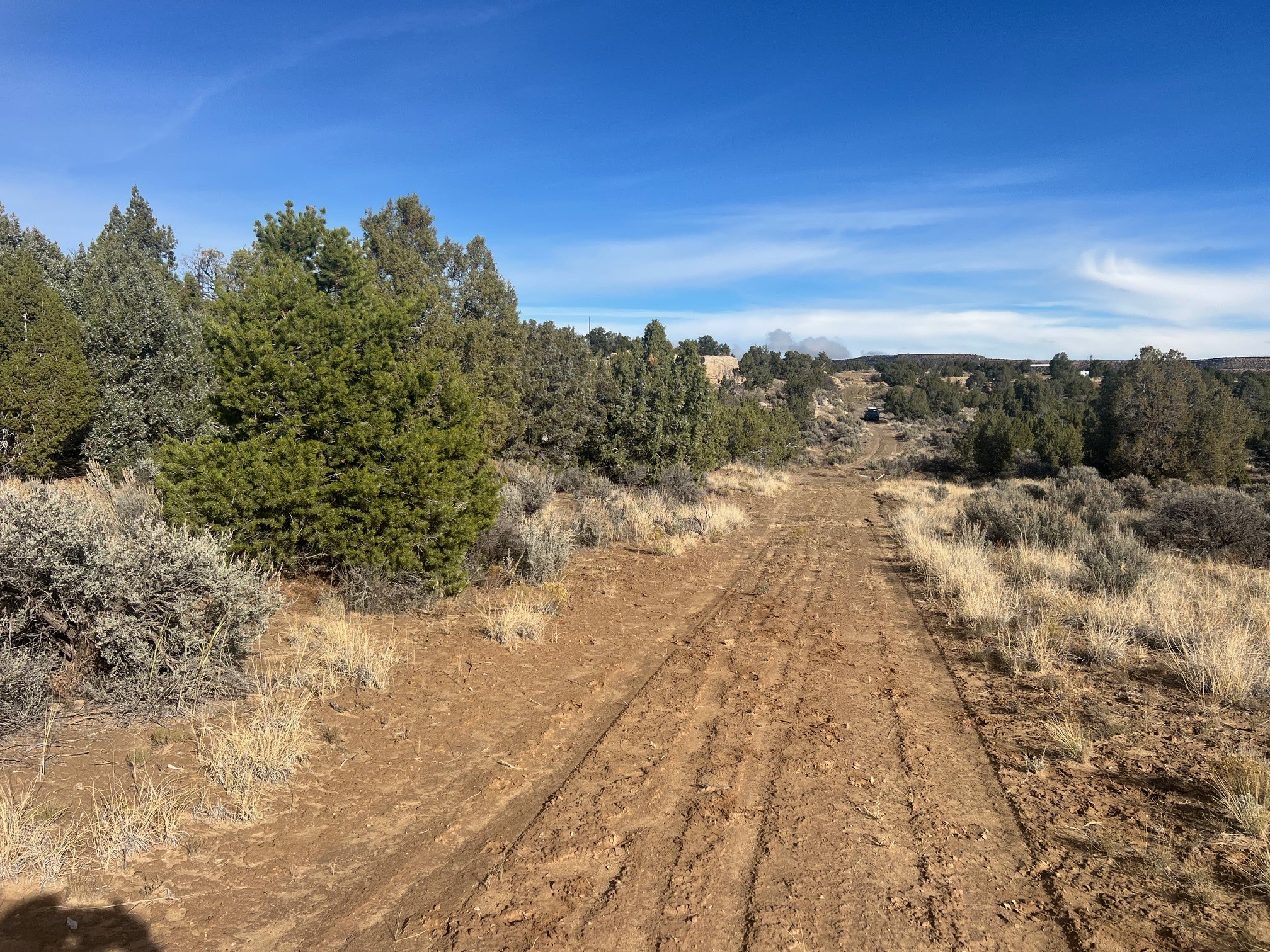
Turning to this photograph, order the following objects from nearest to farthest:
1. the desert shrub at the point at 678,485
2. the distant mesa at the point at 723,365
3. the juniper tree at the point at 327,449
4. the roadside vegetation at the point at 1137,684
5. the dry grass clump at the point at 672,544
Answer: the roadside vegetation at the point at 1137,684
the juniper tree at the point at 327,449
the dry grass clump at the point at 672,544
the desert shrub at the point at 678,485
the distant mesa at the point at 723,365

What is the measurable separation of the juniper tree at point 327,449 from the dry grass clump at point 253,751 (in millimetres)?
2872

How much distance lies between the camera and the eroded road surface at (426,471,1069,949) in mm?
3025

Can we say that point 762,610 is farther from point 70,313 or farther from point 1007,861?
point 70,313

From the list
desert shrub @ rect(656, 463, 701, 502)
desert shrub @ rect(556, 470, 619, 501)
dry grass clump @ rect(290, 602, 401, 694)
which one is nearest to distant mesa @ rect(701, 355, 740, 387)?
desert shrub @ rect(656, 463, 701, 502)

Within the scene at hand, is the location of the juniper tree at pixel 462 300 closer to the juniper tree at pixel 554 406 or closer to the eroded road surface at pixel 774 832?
the juniper tree at pixel 554 406

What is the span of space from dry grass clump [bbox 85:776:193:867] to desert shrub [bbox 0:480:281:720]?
3.63ft

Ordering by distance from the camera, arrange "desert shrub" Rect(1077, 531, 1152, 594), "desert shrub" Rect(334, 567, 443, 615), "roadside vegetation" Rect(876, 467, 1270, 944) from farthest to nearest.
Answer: "desert shrub" Rect(1077, 531, 1152, 594) → "desert shrub" Rect(334, 567, 443, 615) → "roadside vegetation" Rect(876, 467, 1270, 944)

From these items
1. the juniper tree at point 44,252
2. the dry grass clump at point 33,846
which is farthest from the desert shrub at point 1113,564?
the juniper tree at point 44,252

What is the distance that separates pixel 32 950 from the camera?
260 cm

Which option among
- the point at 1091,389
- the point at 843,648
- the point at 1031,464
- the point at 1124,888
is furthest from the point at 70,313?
the point at 1091,389

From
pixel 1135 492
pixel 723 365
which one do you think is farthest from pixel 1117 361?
pixel 1135 492

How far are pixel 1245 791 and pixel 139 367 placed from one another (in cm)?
1894

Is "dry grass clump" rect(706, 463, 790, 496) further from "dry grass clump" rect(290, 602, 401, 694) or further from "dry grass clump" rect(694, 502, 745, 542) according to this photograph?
"dry grass clump" rect(290, 602, 401, 694)

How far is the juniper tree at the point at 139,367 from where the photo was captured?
46.5 feet
